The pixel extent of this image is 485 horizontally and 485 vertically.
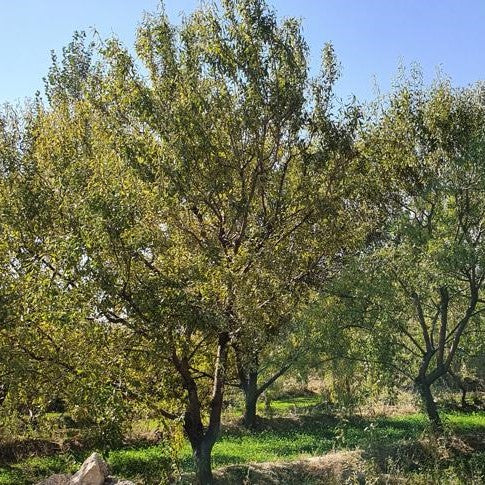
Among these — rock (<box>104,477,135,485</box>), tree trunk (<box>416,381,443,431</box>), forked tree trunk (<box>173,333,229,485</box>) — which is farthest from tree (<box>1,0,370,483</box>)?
tree trunk (<box>416,381,443,431</box>)

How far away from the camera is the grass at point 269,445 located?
17141mm

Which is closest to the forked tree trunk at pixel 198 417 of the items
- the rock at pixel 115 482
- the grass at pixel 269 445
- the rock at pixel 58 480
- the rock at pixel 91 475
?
the grass at pixel 269 445

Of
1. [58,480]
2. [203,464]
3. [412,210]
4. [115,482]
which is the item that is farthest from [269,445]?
[58,480]

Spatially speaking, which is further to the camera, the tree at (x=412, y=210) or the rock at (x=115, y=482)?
the tree at (x=412, y=210)

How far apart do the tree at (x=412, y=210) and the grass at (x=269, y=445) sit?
352 centimetres

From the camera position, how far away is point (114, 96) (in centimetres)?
1462

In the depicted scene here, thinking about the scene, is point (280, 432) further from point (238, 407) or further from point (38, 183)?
point (38, 183)

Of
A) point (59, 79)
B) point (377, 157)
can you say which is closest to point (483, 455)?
point (377, 157)

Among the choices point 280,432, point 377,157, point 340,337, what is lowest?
point 280,432

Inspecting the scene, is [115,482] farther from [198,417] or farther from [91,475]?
[198,417]

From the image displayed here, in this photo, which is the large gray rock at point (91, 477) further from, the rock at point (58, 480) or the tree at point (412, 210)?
the tree at point (412, 210)

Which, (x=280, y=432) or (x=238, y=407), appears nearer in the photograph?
(x=280, y=432)

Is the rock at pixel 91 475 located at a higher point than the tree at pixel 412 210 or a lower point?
lower

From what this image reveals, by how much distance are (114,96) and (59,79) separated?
74.8ft
